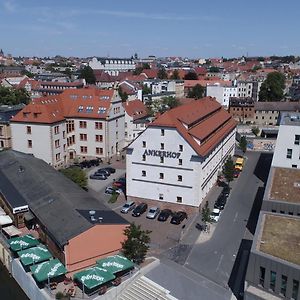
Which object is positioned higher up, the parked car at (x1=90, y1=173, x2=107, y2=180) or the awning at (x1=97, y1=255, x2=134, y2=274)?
the awning at (x1=97, y1=255, x2=134, y2=274)

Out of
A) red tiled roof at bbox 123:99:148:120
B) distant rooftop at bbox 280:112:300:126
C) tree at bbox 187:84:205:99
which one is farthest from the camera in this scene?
tree at bbox 187:84:205:99

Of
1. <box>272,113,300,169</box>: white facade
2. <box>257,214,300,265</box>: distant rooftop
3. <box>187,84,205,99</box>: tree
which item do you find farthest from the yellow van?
<box>187,84,205,99</box>: tree

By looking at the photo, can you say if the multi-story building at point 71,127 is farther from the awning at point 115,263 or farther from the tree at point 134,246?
the awning at point 115,263

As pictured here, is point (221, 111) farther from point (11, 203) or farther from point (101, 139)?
point (11, 203)

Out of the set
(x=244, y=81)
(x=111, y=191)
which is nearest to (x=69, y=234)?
(x=111, y=191)

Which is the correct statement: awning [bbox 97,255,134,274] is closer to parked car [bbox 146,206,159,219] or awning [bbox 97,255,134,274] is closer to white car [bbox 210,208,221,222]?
parked car [bbox 146,206,159,219]

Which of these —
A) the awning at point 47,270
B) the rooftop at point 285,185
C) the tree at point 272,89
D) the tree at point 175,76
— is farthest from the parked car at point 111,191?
the tree at point 175,76

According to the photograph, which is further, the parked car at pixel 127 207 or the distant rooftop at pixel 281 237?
the parked car at pixel 127 207
